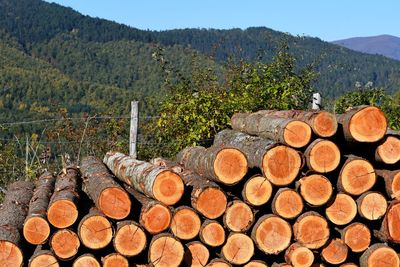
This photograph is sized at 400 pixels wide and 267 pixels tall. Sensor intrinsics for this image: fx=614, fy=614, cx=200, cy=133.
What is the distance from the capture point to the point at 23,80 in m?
71.2

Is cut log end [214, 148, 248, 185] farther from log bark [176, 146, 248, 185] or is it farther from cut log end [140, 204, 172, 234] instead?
cut log end [140, 204, 172, 234]

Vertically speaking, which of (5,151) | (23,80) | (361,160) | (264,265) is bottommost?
(23,80)

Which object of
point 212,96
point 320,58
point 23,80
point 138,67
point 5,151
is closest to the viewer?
point 212,96

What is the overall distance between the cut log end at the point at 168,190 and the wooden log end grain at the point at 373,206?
1844 millimetres

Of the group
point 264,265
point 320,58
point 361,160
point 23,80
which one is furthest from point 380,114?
point 23,80

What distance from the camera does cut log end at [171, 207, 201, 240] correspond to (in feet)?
20.1

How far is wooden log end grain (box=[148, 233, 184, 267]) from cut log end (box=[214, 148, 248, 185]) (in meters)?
0.80

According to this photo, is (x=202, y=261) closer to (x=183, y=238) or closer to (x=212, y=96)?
(x=183, y=238)

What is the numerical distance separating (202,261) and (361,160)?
1.91 m

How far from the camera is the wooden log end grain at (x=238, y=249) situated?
6203 millimetres

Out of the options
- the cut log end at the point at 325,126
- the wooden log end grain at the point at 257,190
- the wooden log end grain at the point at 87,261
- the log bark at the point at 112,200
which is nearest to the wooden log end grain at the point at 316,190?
the wooden log end grain at the point at 257,190

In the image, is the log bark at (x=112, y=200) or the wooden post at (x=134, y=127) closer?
the log bark at (x=112, y=200)

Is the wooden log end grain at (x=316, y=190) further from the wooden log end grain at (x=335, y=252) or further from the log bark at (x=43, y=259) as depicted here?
the log bark at (x=43, y=259)

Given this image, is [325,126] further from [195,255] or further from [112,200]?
[112,200]
